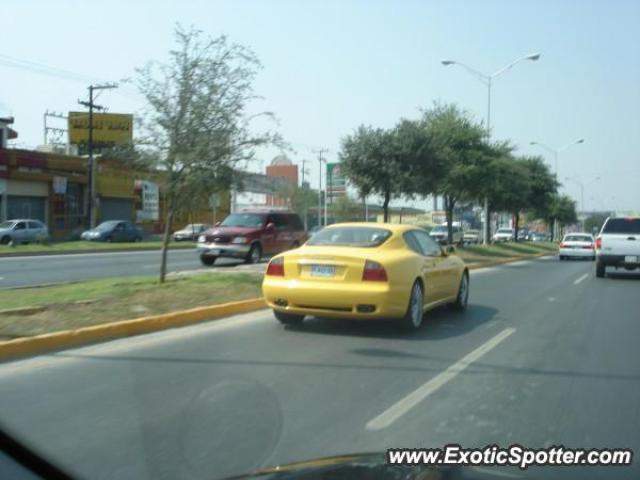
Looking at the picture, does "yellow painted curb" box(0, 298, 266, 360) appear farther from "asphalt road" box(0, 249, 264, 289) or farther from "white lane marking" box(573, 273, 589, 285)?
"white lane marking" box(573, 273, 589, 285)

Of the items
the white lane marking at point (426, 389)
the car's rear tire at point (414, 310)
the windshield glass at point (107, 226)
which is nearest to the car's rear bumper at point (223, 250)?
the car's rear tire at point (414, 310)

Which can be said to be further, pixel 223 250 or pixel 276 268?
pixel 223 250

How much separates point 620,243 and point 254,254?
34.7 feet

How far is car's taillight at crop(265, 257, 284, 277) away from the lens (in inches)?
376

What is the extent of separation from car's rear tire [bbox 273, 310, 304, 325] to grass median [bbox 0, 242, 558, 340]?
1.56 m

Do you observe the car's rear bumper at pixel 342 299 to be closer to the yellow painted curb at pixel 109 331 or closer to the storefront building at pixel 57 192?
the yellow painted curb at pixel 109 331

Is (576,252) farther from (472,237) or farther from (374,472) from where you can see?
(374,472)

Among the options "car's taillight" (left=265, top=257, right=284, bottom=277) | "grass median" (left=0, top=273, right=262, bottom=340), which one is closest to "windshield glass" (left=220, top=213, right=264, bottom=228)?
"grass median" (left=0, top=273, right=262, bottom=340)

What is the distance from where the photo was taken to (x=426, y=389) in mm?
6656

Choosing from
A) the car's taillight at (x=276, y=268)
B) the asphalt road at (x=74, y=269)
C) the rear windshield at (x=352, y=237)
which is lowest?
the asphalt road at (x=74, y=269)

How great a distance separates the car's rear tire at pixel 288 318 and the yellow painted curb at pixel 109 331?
1.21 m

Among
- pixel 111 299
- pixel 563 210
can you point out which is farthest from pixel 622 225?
pixel 563 210

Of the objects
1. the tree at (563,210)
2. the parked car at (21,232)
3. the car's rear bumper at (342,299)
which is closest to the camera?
the car's rear bumper at (342,299)

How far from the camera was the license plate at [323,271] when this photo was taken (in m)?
9.18
